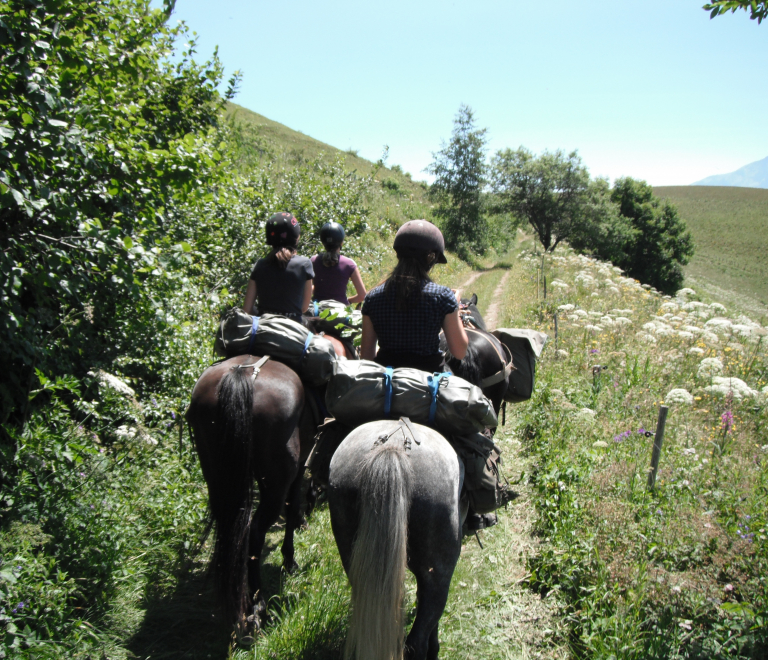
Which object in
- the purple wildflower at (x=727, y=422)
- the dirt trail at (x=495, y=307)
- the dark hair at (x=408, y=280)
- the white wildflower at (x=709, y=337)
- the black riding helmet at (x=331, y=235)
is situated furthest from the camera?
the dirt trail at (x=495, y=307)

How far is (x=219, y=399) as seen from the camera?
10.8 feet

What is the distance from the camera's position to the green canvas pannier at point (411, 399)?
2836 millimetres

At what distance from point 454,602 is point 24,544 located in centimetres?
304

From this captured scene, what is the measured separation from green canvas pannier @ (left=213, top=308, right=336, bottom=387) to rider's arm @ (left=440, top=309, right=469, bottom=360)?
94cm

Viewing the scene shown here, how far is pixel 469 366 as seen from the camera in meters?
4.68

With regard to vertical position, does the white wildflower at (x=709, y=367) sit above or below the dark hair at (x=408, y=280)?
below

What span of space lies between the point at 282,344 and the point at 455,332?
1358 mm

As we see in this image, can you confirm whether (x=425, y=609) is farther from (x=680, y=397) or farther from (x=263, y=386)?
(x=680, y=397)

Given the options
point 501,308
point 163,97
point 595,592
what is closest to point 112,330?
point 163,97

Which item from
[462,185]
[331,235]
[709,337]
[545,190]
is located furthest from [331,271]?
[545,190]

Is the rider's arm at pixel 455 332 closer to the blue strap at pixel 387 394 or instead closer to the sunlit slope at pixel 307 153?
the blue strap at pixel 387 394

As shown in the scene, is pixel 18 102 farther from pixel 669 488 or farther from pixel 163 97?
pixel 669 488

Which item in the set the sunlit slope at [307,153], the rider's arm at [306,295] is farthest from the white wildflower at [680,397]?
the sunlit slope at [307,153]

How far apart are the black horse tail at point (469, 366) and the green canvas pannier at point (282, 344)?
4.26ft
